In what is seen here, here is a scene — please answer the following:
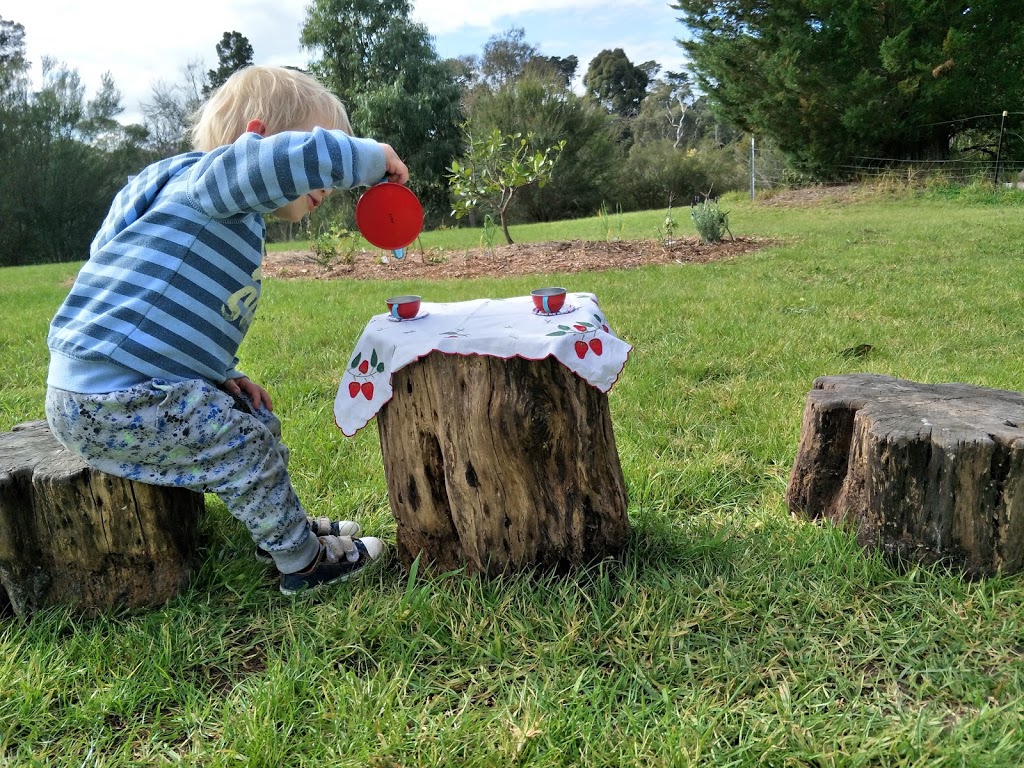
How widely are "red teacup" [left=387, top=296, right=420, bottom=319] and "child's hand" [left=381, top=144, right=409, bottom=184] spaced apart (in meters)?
0.36

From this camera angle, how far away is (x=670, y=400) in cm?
334

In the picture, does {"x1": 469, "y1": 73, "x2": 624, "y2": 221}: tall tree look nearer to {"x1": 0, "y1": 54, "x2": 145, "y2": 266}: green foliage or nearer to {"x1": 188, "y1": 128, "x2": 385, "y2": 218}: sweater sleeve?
{"x1": 0, "y1": 54, "x2": 145, "y2": 266}: green foliage

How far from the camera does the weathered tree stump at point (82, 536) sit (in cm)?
180

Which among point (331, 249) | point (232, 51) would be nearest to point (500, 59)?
point (232, 51)

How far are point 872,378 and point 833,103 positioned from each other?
1674 centimetres

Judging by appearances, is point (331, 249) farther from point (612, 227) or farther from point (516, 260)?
point (612, 227)

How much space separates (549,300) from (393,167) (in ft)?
1.80

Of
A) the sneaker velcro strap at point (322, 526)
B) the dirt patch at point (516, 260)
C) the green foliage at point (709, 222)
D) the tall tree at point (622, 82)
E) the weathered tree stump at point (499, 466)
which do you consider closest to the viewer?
the weathered tree stump at point (499, 466)

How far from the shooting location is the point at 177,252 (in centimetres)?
171

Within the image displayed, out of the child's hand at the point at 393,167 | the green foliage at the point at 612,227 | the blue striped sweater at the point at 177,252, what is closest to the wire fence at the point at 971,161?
the green foliage at the point at 612,227

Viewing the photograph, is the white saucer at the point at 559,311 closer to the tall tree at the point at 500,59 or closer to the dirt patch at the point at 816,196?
the dirt patch at the point at 816,196

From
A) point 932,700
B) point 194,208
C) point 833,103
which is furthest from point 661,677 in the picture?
point 833,103

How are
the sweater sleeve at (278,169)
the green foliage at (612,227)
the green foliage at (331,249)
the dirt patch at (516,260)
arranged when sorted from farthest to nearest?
1. the green foliage at (612,227)
2. the green foliage at (331,249)
3. the dirt patch at (516,260)
4. the sweater sleeve at (278,169)

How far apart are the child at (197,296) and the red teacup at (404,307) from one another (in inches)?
14.2
